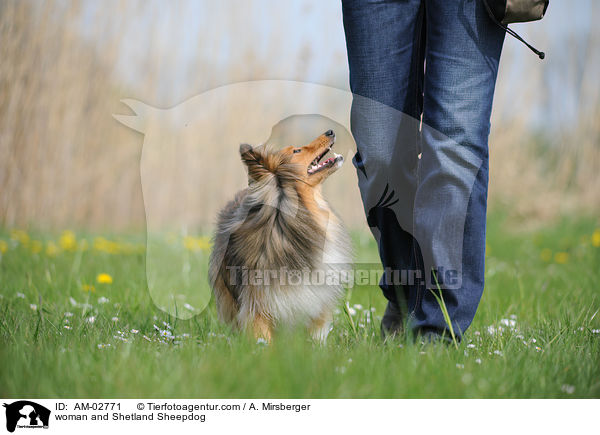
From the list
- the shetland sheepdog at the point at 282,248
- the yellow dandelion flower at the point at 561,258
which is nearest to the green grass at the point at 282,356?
the shetland sheepdog at the point at 282,248

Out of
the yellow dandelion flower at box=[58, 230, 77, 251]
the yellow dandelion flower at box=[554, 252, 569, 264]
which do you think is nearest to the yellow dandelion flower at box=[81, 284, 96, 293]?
the yellow dandelion flower at box=[58, 230, 77, 251]

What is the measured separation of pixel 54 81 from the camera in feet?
17.7

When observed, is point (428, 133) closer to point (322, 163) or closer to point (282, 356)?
point (322, 163)

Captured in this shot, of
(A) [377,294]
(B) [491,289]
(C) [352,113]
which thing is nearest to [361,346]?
(C) [352,113]

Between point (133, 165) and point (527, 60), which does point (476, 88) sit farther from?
point (527, 60)

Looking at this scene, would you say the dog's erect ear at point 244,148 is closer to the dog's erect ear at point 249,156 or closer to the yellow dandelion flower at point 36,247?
the dog's erect ear at point 249,156

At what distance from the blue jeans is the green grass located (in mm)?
321

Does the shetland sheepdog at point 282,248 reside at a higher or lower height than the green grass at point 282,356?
higher

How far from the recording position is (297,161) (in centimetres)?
266

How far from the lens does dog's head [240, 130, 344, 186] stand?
2527 millimetres

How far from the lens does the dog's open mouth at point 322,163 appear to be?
2709 mm

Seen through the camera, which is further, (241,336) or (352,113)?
(352,113)
